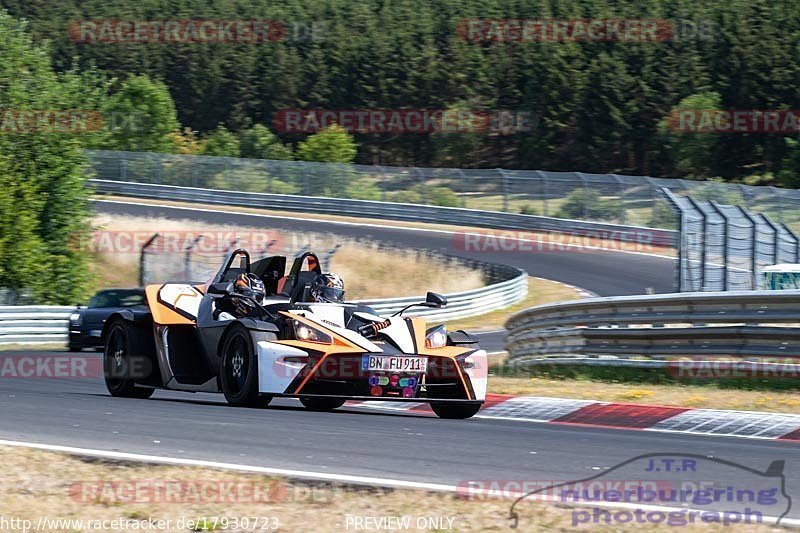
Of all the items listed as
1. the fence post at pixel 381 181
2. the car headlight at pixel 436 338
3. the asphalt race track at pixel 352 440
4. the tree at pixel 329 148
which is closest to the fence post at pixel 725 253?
the car headlight at pixel 436 338

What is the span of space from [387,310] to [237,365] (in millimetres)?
16605

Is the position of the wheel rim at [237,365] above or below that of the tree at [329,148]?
below

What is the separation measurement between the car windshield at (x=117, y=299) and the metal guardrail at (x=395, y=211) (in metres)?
21.7

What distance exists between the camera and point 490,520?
5.84 metres

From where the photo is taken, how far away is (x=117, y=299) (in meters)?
23.8

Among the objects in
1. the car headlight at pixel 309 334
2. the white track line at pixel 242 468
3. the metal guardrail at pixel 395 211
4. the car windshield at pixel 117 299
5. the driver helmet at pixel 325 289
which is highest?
the driver helmet at pixel 325 289

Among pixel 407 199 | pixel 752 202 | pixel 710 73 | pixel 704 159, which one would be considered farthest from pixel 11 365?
pixel 710 73

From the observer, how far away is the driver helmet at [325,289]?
1140 cm

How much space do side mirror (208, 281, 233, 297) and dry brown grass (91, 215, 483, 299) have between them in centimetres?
2150

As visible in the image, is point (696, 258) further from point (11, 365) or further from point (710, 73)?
point (710, 73)

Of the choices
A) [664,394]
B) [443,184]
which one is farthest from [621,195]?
[664,394]

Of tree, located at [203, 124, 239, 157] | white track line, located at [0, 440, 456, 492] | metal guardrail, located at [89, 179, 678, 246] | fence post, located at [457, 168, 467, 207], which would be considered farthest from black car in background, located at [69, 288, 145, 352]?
tree, located at [203, 124, 239, 157]

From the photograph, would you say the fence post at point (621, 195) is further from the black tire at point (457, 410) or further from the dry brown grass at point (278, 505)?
the dry brown grass at point (278, 505)

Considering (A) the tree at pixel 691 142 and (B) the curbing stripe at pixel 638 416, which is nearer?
(B) the curbing stripe at pixel 638 416
